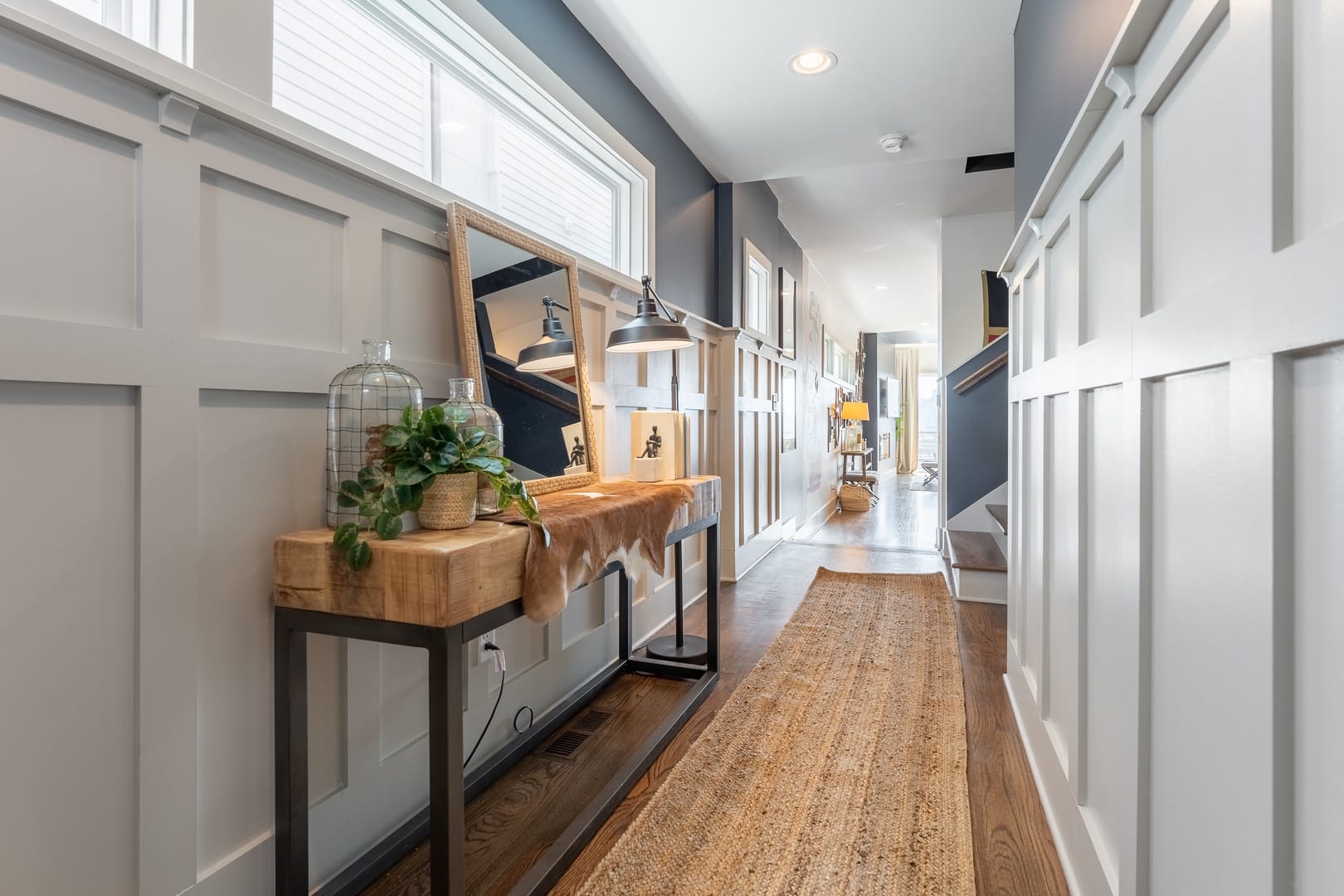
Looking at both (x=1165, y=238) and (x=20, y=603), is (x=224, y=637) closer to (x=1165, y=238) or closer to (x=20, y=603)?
(x=20, y=603)

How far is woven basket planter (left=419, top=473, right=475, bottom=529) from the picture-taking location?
134cm

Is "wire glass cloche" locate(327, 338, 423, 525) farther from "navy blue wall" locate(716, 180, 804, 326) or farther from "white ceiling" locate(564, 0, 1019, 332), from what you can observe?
"navy blue wall" locate(716, 180, 804, 326)

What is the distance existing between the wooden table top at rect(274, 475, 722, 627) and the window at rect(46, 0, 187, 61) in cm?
89

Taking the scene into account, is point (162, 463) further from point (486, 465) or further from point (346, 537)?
point (486, 465)

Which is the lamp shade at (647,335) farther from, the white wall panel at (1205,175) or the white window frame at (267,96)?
the white wall panel at (1205,175)

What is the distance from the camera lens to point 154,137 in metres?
1.08

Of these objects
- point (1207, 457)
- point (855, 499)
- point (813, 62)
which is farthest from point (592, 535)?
point (855, 499)

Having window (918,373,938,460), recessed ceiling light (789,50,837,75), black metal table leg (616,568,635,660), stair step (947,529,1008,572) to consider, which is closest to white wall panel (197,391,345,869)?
black metal table leg (616,568,635,660)

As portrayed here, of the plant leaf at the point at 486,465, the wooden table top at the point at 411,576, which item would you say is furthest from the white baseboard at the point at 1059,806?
the plant leaf at the point at 486,465

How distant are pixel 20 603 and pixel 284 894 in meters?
0.72

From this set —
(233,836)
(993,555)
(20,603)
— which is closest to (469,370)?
(20,603)

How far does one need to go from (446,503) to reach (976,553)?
3.44m

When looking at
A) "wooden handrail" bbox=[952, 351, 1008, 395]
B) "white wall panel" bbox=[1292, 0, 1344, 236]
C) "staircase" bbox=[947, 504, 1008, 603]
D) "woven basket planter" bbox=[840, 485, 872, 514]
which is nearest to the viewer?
"white wall panel" bbox=[1292, 0, 1344, 236]

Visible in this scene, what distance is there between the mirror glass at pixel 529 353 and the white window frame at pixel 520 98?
0.37 meters
